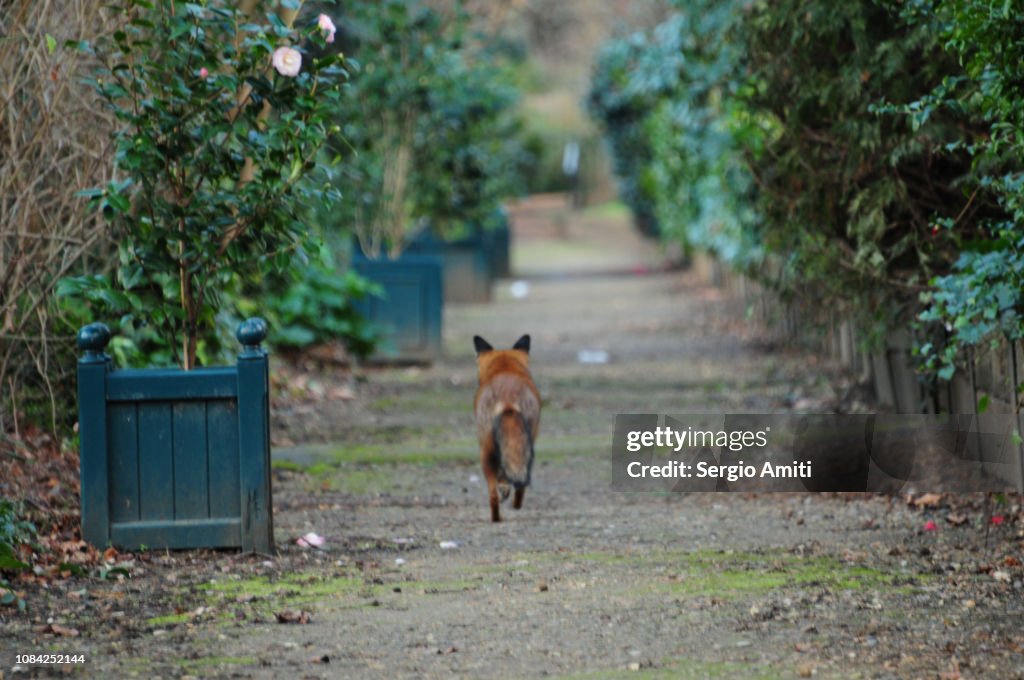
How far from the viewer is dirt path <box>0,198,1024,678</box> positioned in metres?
4.79

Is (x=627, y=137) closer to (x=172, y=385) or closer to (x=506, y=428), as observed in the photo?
(x=506, y=428)

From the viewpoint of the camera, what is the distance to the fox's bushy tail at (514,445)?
7.00 meters

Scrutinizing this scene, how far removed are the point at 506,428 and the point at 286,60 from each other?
6.76 feet

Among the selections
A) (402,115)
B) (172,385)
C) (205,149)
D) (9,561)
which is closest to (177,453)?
(172,385)

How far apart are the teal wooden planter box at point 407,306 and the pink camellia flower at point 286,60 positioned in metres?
8.20

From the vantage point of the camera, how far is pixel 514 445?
699 cm

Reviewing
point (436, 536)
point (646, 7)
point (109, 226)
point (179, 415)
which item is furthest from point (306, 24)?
point (646, 7)

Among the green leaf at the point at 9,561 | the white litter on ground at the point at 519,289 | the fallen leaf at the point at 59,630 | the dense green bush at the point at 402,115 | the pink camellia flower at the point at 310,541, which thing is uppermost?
the dense green bush at the point at 402,115

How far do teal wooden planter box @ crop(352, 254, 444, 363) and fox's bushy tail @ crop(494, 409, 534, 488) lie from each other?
7.69 m

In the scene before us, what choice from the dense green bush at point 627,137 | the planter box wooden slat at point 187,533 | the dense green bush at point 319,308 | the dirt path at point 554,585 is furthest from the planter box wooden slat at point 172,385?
the dense green bush at point 627,137

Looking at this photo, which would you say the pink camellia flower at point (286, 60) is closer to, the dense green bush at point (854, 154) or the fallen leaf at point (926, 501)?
the dense green bush at point (854, 154)

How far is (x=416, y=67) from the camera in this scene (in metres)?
16.5

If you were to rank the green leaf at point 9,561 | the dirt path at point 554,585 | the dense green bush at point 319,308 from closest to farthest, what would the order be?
the dirt path at point 554,585 < the green leaf at point 9,561 < the dense green bush at point 319,308

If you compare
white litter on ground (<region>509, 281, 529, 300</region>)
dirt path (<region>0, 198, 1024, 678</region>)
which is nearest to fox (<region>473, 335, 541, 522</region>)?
dirt path (<region>0, 198, 1024, 678</region>)
